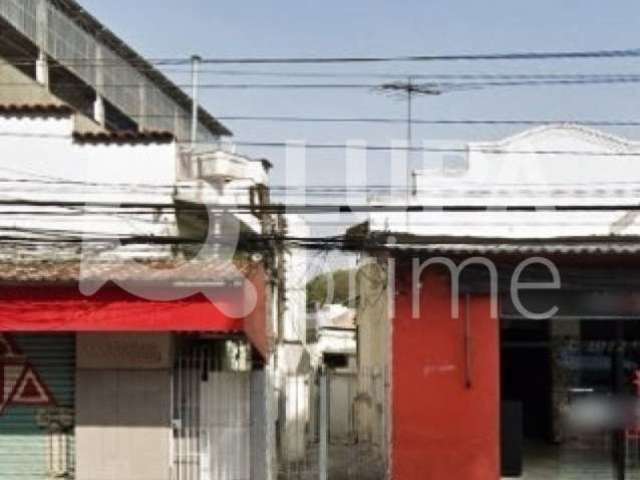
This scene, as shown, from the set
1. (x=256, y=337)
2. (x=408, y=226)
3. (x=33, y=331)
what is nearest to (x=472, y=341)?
(x=408, y=226)

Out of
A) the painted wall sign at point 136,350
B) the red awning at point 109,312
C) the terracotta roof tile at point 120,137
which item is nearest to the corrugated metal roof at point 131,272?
the red awning at point 109,312

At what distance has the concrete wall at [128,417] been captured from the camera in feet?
34.2

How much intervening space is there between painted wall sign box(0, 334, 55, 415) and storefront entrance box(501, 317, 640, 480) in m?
6.25

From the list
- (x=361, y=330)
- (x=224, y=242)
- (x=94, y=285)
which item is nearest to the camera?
(x=94, y=285)

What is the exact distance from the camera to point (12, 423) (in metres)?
10.7

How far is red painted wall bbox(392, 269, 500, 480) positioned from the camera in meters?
11.9

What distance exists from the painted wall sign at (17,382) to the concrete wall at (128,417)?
0.56 m

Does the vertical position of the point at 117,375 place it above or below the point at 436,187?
below

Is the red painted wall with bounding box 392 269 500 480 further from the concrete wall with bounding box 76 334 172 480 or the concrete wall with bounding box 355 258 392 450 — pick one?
the concrete wall with bounding box 76 334 172 480

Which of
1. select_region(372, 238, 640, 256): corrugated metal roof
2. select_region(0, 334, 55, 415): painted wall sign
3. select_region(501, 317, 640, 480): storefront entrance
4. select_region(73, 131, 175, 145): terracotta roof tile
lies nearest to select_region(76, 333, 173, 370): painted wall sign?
select_region(0, 334, 55, 415): painted wall sign

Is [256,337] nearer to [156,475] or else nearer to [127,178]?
[156,475]

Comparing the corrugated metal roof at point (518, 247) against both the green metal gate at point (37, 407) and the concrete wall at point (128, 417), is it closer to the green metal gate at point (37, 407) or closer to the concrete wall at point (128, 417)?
the concrete wall at point (128, 417)

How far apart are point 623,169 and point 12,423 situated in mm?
8953

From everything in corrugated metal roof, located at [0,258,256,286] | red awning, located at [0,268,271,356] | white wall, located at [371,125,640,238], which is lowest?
red awning, located at [0,268,271,356]
